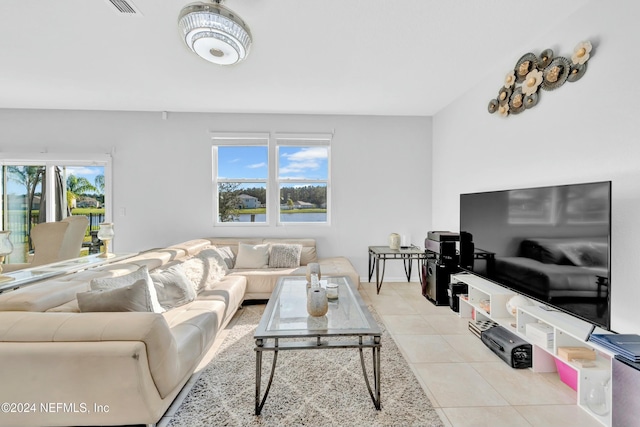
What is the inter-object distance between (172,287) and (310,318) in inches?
52.0

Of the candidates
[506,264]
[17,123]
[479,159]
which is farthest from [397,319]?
[17,123]

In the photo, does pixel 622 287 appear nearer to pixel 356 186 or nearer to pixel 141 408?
pixel 141 408

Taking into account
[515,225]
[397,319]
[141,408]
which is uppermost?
[515,225]

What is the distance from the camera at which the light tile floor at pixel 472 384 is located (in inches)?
66.1

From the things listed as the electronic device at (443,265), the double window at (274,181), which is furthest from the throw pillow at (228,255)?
the electronic device at (443,265)

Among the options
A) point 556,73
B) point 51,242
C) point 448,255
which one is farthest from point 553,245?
point 51,242

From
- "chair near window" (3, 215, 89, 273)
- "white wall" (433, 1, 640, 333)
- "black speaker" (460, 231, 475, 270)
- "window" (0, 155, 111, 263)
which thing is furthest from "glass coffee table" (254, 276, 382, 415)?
"window" (0, 155, 111, 263)

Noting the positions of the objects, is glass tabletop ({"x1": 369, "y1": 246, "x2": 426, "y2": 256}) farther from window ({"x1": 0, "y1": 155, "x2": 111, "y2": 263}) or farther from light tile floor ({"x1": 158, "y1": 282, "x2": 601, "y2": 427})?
window ({"x1": 0, "y1": 155, "x2": 111, "y2": 263})

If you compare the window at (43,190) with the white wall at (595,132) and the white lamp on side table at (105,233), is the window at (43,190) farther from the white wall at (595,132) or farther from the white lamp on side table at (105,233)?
the white wall at (595,132)

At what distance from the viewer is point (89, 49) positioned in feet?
8.61

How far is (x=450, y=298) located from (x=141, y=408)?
3.21m

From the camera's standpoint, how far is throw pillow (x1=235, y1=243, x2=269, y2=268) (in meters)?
3.90

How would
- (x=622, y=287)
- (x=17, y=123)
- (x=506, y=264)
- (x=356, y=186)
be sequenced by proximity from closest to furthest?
1. (x=622, y=287)
2. (x=506, y=264)
3. (x=17, y=123)
4. (x=356, y=186)

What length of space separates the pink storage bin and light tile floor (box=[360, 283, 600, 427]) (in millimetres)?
33
